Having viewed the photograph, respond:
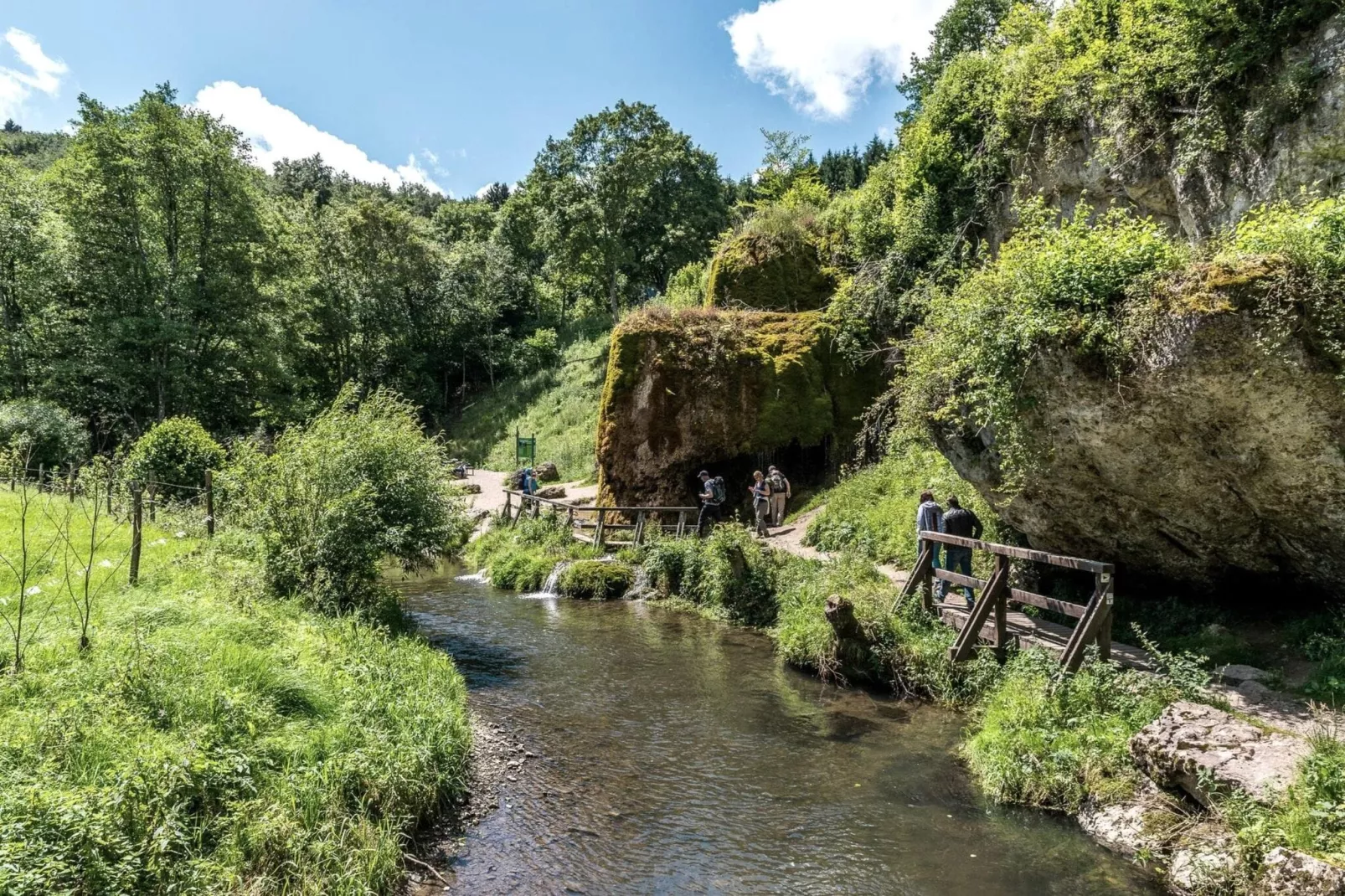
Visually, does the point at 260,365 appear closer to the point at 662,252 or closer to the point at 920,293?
the point at 662,252

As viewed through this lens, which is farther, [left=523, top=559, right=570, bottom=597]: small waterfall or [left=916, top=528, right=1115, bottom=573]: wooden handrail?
[left=523, top=559, right=570, bottom=597]: small waterfall

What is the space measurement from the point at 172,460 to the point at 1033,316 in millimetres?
19474

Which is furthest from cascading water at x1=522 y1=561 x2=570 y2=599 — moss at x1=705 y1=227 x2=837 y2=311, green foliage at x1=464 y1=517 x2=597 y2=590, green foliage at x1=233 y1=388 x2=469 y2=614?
moss at x1=705 y1=227 x2=837 y2=311

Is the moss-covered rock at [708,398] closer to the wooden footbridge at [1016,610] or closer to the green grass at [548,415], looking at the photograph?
the wooden footbridge at [1016,610]

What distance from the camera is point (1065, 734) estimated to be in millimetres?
7523

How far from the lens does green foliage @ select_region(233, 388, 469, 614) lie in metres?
11.6

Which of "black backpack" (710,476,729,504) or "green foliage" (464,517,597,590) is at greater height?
"black backpack" (710,476,729,504)

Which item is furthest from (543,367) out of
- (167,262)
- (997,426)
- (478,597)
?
(997,426)

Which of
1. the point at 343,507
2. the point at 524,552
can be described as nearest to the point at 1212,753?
the point at 343,507

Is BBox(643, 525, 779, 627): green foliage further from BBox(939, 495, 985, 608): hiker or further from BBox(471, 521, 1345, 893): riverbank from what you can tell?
BBox(939, 495, 985, 608): hiker

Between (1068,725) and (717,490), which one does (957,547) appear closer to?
(1068,725)

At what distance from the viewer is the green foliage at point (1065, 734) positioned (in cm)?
702

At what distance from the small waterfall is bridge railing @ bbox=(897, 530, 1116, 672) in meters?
9.42

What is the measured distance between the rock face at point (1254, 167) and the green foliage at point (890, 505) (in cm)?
604
